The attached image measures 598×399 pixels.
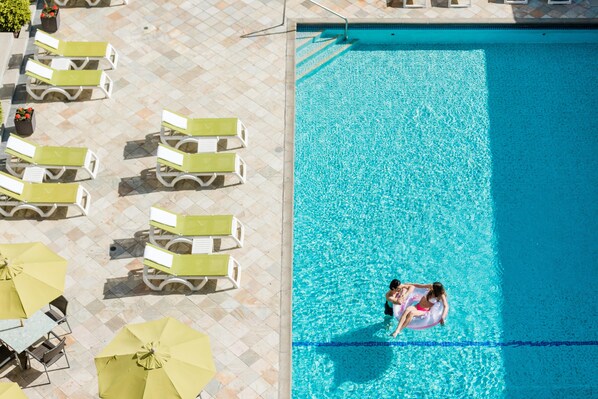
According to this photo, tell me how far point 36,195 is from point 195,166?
9.91ft

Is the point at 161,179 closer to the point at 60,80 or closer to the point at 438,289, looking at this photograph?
the point at 60,80

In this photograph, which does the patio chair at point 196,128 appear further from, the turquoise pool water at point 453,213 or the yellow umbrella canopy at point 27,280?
the yellow umbrella canopy at point 27,280

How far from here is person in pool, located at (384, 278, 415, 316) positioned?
1526 cm

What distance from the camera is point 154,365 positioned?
42.5 feet

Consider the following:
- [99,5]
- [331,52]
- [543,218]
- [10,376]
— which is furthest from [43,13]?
[543,218]

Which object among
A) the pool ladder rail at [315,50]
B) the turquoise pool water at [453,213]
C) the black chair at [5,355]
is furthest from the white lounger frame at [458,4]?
the black chair at [5,355]

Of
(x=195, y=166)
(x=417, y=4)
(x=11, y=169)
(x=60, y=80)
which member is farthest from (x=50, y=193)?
(x=417, y=4)

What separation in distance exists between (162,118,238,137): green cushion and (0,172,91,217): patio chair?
2339 millimetres

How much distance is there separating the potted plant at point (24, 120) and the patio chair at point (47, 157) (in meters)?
0.67

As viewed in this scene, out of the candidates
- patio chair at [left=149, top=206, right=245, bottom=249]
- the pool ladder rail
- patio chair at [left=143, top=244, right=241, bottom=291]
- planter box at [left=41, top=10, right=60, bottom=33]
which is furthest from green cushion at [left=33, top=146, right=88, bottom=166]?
the pool ladder rail

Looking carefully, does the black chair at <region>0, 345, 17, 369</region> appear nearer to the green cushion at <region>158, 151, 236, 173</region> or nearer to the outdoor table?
the outdoor table

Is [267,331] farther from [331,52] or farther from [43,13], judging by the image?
[43,13]

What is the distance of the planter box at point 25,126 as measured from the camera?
59.5ft

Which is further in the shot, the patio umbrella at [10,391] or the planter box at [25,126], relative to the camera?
the planter box at [25,126]
